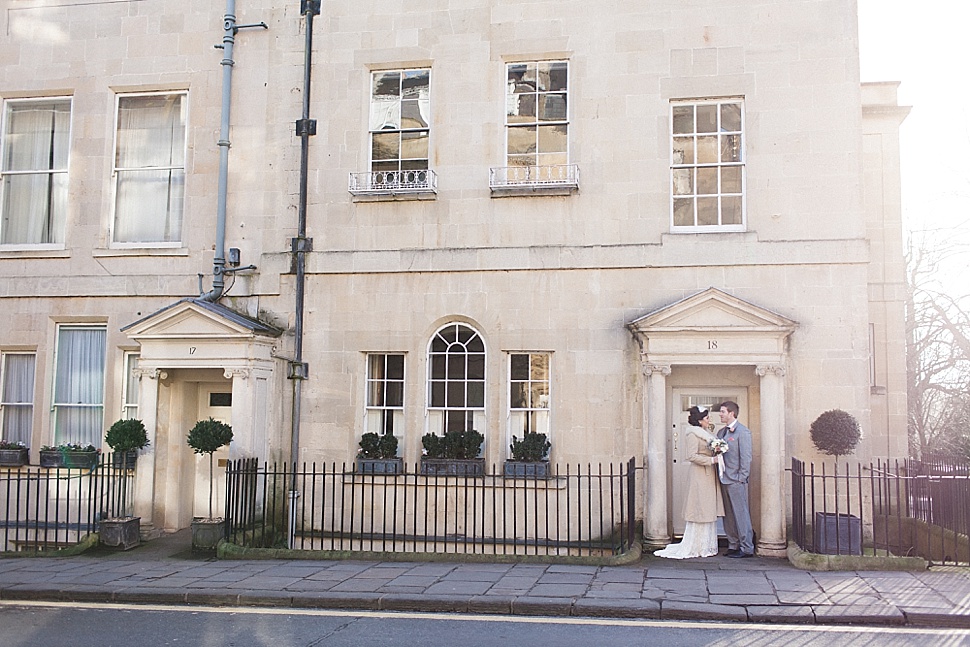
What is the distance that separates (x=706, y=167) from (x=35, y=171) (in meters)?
10.4

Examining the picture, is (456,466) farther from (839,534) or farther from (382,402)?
(839,534)

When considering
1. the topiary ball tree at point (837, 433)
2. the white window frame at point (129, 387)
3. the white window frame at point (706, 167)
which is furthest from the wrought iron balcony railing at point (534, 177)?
the white window frame at point (129, 387)

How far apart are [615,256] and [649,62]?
9.05 ft

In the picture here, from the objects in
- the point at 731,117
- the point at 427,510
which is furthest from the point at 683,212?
the point at 427,510

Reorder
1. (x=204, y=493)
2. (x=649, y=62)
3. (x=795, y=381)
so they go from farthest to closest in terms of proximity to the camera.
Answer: (x=204, y=493) → (x=649, y=62) → (x=795, y=381)

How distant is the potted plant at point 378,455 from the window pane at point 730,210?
5509 mm

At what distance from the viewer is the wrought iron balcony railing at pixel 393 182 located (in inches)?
516

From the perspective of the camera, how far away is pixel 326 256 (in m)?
13.3

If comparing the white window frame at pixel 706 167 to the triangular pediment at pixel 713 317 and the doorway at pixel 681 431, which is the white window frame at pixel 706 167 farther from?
the doorway at pixel 681 431

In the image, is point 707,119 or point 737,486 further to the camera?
point 707,119

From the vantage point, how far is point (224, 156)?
539 inches

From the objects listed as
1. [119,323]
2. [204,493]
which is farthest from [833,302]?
[119,323]

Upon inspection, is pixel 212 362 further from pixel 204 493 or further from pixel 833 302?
pixel 833 302

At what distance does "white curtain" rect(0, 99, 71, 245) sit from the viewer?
14.5 m
